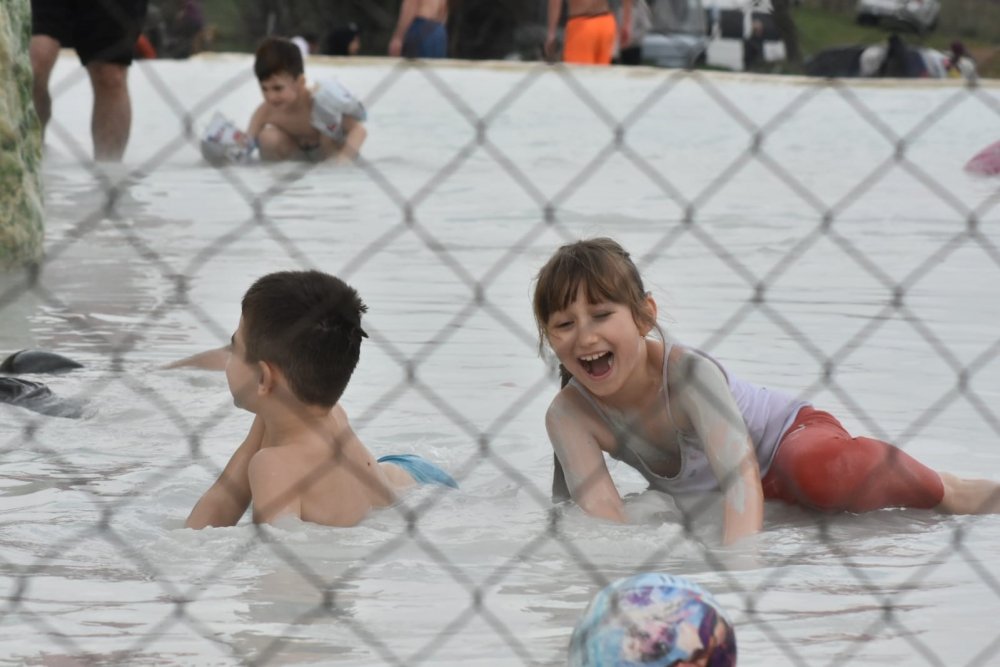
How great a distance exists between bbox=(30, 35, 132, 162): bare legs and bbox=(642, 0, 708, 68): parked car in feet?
7.68

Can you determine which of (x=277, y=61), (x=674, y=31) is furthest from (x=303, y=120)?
(x=674, y=31)

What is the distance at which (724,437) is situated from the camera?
2.75m

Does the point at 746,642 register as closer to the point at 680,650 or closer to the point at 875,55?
the point at 680,650

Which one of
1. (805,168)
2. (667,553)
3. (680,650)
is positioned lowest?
(805,168)

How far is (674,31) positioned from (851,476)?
20.9 feet

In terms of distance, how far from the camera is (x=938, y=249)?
18.6 ft

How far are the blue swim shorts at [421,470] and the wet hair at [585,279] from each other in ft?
1.42

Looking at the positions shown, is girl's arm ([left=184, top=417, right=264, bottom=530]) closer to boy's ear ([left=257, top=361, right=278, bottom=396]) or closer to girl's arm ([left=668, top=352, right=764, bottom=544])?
boy's ear ([left=257, top=361, right=278, bottom=396])

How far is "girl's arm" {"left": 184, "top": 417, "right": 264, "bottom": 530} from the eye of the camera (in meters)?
2.74

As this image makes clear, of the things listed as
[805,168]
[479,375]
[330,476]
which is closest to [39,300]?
[479,375]

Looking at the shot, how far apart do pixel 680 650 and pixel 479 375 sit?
2.05 metres

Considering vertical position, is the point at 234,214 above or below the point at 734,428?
below

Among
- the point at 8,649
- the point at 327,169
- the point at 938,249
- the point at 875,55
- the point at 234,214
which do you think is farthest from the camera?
the point at 875,55

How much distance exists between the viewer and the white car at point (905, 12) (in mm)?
2418
